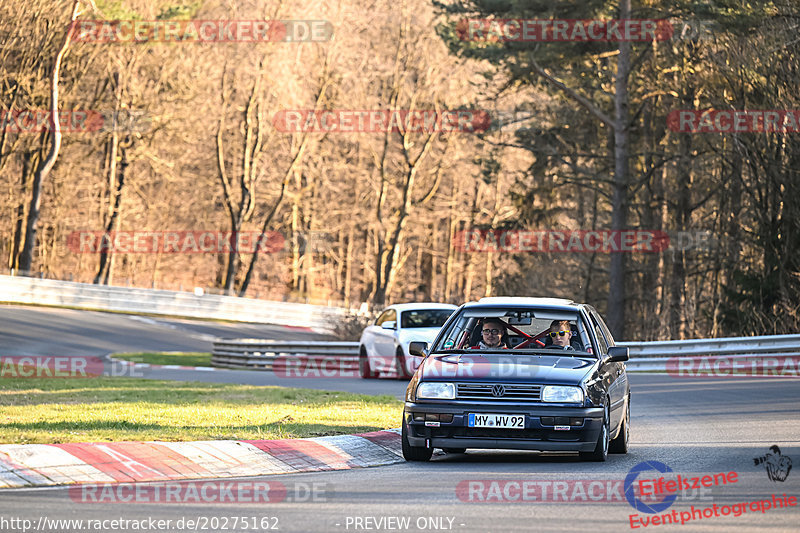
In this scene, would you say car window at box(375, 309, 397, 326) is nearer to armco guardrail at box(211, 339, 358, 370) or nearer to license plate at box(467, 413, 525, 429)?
armco guardrail at box(211, 339, 358, 370)

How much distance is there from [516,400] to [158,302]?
38.7 metres

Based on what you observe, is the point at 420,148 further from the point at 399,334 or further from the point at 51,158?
the point at 399,334

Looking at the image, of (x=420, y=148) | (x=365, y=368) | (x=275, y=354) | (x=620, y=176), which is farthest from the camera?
(x=420, y=148)

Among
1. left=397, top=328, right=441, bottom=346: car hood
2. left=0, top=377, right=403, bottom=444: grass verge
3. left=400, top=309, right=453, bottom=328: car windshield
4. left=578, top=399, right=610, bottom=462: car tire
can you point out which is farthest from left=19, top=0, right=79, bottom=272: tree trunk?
left=578, top=399, right=610, bottom=462: car tire

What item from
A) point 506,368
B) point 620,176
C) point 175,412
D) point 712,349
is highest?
point 620,176

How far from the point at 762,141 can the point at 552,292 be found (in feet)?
47.5

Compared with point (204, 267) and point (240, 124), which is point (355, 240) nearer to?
point (204, 267)

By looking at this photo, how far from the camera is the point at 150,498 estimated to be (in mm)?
8242

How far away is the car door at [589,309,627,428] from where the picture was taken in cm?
1090

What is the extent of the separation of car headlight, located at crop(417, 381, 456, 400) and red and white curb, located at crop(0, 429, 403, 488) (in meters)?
0.89

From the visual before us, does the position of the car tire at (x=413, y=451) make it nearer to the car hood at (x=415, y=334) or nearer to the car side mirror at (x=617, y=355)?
the car side mirror at (x=617, y=355)

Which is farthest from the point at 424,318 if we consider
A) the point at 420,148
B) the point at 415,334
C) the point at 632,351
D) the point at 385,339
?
the point at 420,148

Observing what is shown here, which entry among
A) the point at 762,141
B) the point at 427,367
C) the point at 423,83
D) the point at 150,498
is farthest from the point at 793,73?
the point at 423,83

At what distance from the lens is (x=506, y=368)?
34.3 feet
